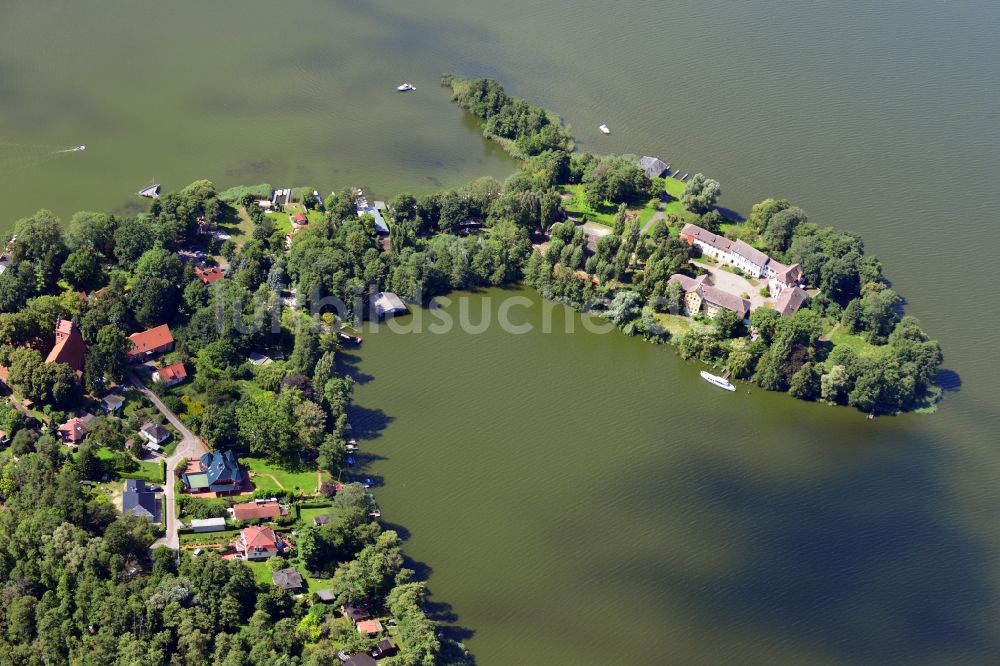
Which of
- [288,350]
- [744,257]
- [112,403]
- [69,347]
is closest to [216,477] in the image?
[112,403]

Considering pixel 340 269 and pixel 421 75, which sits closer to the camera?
pixel 340 269

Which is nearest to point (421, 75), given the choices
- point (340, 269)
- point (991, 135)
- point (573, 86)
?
point (573, 86)

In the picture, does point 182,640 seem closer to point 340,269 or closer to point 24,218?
point 340,269

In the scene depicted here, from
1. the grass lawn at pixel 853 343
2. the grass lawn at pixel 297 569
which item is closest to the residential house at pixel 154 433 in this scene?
the grass lawn at pixel 297 569

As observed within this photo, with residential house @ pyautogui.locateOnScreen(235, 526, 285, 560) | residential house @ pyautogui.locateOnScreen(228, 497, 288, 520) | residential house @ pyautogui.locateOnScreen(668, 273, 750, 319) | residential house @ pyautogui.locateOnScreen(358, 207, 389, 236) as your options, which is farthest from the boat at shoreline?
residential house @ pyautogui.locateOnScreen(668, 273, 750, 319)

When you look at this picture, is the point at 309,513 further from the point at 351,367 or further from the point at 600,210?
the point at 600,210

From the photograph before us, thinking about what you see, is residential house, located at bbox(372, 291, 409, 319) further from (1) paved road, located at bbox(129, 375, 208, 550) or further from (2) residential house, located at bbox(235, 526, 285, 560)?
(2) residential house, located at bbox(235, 526, 285, 560)
